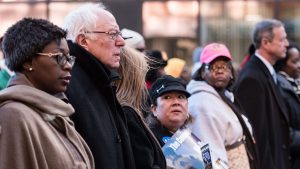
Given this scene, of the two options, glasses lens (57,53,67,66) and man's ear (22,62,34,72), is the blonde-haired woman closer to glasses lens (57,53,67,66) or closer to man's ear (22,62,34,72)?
glasses lens (57,53,67,66)

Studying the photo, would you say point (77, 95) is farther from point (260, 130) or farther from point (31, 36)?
point (260, 130)

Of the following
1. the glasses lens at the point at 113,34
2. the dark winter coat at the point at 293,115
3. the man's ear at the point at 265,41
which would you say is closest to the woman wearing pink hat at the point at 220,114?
the man's ear at the point at 265,41

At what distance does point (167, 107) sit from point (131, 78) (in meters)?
0.80

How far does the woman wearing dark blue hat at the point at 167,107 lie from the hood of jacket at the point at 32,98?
1817mm

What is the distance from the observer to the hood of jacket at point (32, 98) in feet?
12.4

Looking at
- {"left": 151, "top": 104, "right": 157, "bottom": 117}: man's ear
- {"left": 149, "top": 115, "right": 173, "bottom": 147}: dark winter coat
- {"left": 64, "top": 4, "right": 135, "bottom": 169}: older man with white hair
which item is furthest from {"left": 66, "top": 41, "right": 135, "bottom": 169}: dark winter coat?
{"left": 151, "top": 104, "right": 157, "bottom": 117}: man's ear

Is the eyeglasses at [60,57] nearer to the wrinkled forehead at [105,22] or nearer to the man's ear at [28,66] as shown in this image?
the man's ear at [28,66]

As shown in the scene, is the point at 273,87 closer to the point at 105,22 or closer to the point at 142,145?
the point at 142,145

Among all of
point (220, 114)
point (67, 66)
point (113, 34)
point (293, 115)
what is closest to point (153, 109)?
point (220, 114)

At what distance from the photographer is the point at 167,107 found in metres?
5.74

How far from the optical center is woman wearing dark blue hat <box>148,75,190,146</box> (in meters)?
Result: 5.72

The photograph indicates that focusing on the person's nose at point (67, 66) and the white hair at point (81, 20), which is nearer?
the person's nose at point (67, 66)

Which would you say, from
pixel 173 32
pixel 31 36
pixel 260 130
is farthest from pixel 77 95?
pixel 173 32

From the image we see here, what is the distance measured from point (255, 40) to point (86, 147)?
423 cm
